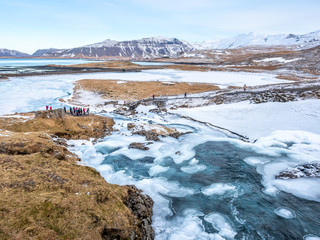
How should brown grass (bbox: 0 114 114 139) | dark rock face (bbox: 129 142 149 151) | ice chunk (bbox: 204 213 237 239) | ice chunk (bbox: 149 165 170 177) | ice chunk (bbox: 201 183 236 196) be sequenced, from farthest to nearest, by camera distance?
1. brown grass (bbox: 0 114 114 139)
2. dark rock face (bbox: 129 142 149 151)
3. ice chunk (bbox: 149 165 170 177)
4. ice chunk (bbox: 201 183 236 196)
5. ice chunk (bbox: 204 213 237 239)

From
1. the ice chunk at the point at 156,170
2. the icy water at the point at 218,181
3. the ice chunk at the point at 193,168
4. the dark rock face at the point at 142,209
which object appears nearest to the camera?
the dark rock face at the point at 142,209

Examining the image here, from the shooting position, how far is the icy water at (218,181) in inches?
470

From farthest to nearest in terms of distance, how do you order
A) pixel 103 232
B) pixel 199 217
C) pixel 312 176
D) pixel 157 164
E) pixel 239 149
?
pixel 239 149
pixel 157 164
pixel 312 176
pixel 199 217
pixel 103 232

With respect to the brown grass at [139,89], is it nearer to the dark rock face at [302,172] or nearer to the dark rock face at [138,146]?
the dark rock face at [138,146]

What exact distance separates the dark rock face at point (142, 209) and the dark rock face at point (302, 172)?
469 inches

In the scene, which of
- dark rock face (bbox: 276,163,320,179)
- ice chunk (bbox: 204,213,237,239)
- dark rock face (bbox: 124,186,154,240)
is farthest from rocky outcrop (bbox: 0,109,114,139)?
dark rock face (bbox: 276,163,320,179)

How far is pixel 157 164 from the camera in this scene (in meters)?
19.9

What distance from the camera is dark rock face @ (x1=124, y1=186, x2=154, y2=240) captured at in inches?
420

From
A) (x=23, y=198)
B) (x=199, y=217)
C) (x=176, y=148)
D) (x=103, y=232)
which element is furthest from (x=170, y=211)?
(x=176, y=148)

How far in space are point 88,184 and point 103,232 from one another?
156 inches

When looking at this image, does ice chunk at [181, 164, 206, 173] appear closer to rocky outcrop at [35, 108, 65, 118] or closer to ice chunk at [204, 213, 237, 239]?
ice chunk at [204, 213, 237, 239]

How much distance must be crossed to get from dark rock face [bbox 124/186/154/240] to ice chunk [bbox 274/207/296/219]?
8.49 metres

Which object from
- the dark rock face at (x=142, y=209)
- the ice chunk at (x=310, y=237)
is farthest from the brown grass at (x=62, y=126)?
the ice chunk at (x=310, y=237)

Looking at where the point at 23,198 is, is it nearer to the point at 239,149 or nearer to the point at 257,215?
the point at 257,215
